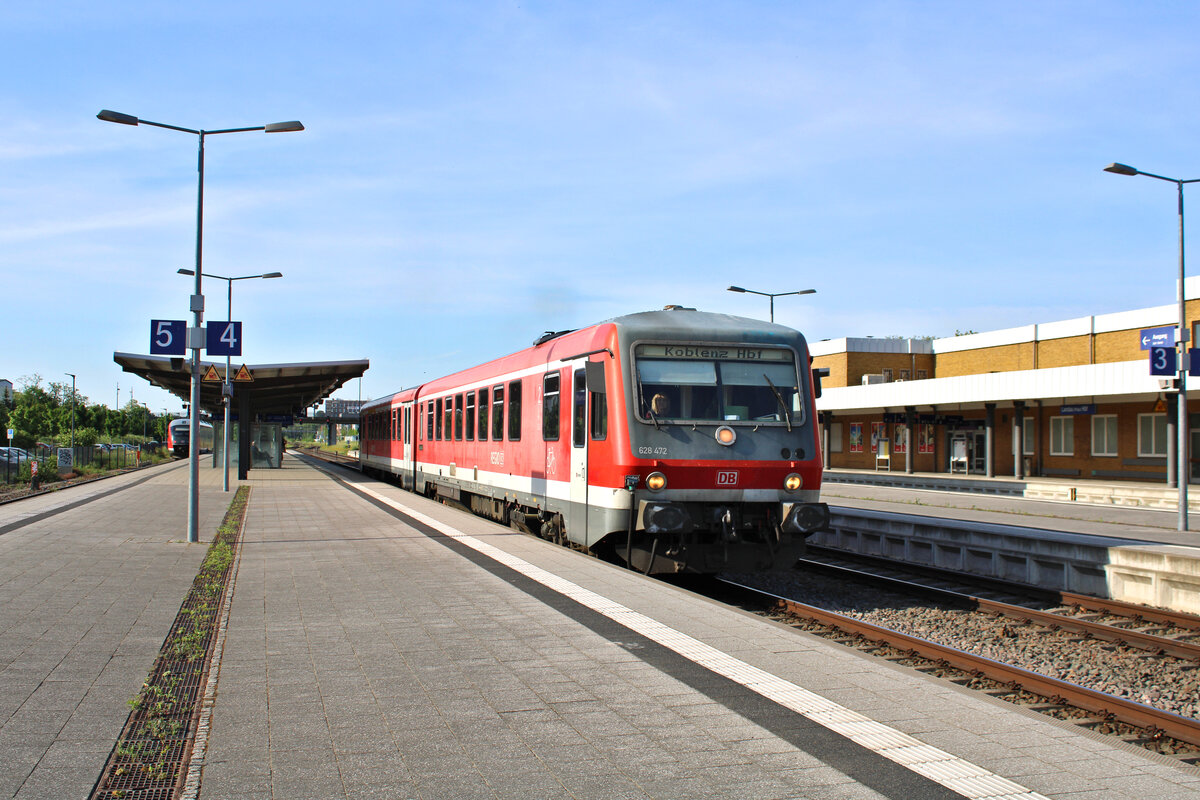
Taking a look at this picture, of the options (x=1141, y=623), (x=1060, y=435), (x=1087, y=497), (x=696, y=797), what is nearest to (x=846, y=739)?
(x=696, y=797)

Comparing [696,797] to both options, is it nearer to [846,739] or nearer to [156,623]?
[846,739]

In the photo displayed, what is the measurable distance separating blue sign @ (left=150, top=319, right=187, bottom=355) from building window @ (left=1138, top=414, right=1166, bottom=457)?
3193 cm

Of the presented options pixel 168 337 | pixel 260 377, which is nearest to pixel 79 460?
pixel 260 377

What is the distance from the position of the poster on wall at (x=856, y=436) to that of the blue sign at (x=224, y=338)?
35.9 metres

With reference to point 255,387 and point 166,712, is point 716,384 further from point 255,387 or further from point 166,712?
point 255,387

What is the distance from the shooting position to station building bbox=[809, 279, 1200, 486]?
3262 centimetres

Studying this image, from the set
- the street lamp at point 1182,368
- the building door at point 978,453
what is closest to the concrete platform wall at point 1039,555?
the street lamp at point 1182,368

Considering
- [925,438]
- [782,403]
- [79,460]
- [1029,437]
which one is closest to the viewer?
[782,403]

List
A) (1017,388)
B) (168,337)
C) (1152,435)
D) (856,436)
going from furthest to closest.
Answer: (856,436)
(1017,388)
(1152,435)
(168,337)

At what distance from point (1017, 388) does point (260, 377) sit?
27.2 m

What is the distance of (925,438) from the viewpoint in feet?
149

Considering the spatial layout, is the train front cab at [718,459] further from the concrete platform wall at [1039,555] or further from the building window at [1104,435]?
the building window at [1104,435]

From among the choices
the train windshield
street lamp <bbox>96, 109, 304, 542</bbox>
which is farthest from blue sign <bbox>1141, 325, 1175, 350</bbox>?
street lamp <bbox>96, 109, 304, 542</bbox>

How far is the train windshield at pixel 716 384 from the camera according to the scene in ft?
33.6
